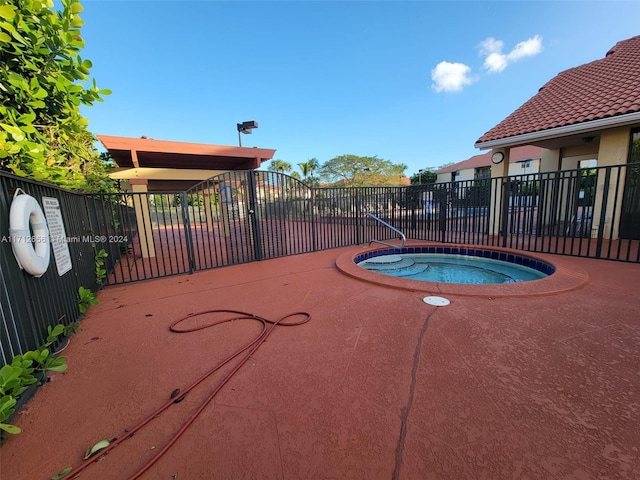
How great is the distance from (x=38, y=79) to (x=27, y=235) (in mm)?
1218

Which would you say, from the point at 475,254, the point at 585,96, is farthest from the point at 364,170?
the point at 475,254

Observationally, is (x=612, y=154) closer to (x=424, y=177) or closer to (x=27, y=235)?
(x=27, y=235)

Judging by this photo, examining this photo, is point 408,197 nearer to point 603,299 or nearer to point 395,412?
point 603,299

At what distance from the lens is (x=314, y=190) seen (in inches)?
273

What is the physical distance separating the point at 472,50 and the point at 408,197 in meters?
9.64

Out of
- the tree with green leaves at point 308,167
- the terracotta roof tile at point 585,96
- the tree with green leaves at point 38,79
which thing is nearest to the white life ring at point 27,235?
the tree with green leaves at point 38,79

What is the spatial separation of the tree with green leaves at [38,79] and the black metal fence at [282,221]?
256 mm

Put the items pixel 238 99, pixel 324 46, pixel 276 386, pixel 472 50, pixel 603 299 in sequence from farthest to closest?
pixel 238 99 → pixel 324 46 → pixel 472 50 → pixel 603 299 → pixel 276 386

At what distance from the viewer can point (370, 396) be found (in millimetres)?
1726

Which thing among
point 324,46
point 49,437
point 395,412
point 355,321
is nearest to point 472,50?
point 324,46

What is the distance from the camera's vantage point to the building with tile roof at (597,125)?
18.4 ft

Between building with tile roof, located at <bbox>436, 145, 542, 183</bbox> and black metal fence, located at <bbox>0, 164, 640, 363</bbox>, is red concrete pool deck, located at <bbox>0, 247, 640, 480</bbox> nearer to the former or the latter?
black metal fence, located at <bbox>0, 164, 640, 363</bbox>

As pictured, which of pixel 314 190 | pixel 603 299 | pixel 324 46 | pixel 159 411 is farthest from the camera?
pixel 324 46

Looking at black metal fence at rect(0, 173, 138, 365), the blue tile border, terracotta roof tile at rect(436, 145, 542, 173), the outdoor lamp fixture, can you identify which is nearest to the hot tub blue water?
the blue tile border
